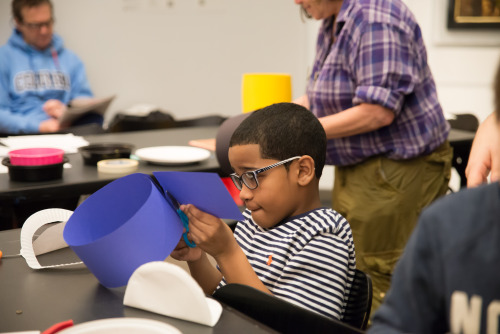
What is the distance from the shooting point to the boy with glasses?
3.93ft

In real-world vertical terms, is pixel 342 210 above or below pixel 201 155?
below

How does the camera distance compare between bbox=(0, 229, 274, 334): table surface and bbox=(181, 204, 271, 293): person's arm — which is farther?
bbox=(181, 204, 271, 293): person's arm

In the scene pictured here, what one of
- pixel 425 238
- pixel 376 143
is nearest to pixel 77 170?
pixel 376 143

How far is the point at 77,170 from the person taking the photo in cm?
215

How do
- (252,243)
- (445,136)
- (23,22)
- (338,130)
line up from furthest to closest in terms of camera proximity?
(23,22) → (445,136) → (338,130) → (252,243)

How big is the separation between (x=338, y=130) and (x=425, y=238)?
1.35 m

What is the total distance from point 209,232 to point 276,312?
22 cm

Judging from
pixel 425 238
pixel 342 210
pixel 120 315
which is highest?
pixel 425 238

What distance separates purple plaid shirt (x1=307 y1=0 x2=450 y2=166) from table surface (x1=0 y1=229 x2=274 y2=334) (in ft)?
3.90

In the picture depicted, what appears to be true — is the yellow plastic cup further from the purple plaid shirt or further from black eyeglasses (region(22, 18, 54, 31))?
black eyeglasses (region(22, 18, 54, 31))

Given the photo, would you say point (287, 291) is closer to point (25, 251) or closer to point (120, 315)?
point (120, 315)

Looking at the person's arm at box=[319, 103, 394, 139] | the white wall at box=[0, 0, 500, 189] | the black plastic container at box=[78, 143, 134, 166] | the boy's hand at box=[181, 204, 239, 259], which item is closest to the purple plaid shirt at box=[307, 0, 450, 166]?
the person's arm at box=[319, 103, 394, 139]

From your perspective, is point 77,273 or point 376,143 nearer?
point 77,273

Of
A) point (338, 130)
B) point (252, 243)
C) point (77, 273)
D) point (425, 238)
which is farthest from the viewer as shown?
point (338, 130)
